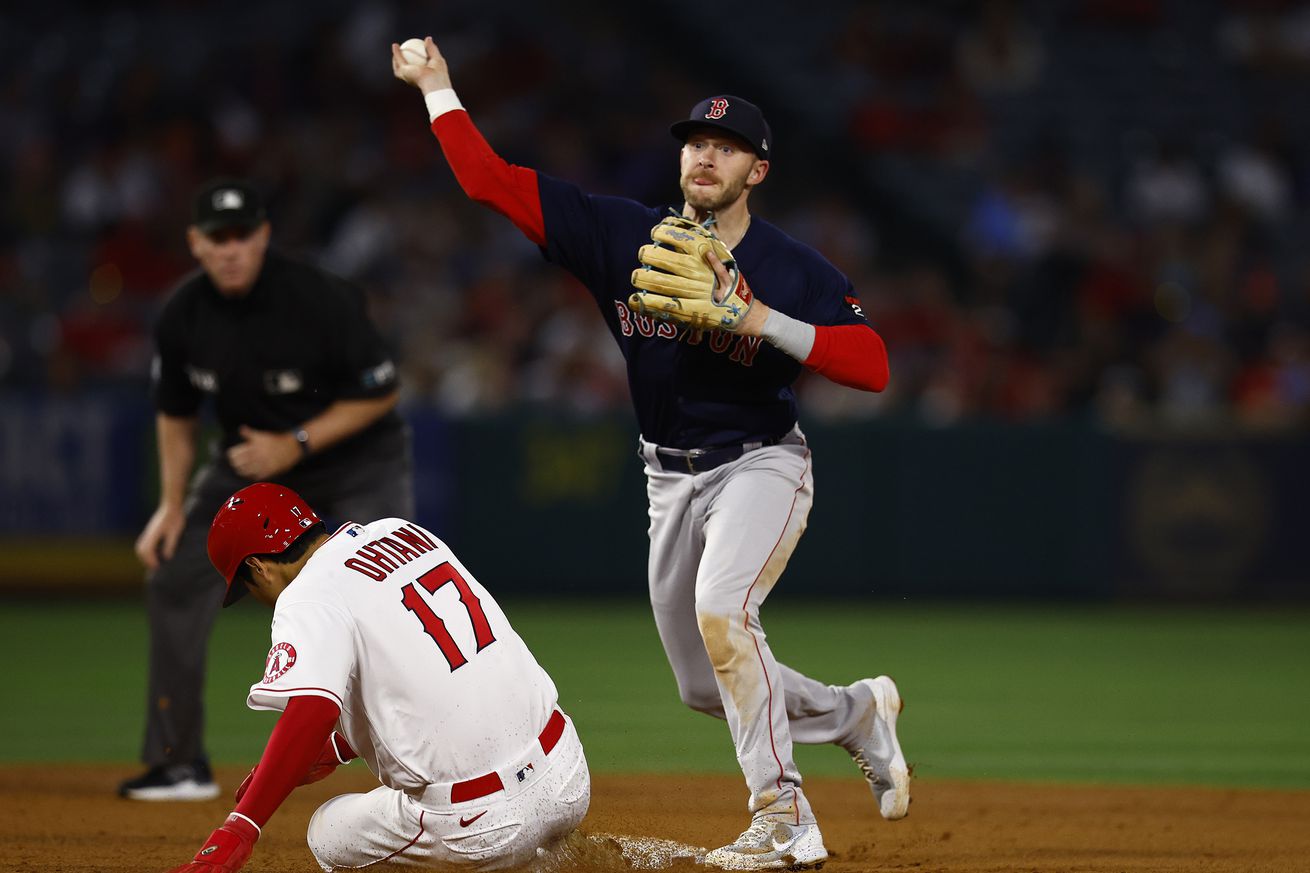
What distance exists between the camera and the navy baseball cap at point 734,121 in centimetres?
505

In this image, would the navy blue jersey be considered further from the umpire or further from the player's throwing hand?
the umpire

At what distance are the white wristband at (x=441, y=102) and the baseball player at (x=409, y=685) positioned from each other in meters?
1.45

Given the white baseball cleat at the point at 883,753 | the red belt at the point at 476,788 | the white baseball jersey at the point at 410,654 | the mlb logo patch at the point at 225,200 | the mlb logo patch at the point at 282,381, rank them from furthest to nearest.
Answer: the mlb logo patch at the point at 282,381, the mlb logo patch at the point at 225,200, the white baseball cleat at the point at 883,753, the red belt at the point at 476,788, the white baseball jersey at the point at 410,654

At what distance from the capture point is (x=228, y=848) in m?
3.80

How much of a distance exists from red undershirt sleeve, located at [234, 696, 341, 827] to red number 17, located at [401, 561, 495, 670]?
382 mm

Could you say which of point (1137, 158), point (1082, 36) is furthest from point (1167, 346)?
point (1082, 36)

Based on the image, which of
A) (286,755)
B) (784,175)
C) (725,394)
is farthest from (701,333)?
(784,175)

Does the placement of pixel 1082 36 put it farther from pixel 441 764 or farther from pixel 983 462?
pixel 441 764

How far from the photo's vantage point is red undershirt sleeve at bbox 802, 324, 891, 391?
488 cm

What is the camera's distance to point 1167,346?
13.9 metres

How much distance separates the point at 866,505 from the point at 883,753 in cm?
743

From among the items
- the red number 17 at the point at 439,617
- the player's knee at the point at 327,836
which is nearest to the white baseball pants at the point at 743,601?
the red number 17 at the point at 439,617

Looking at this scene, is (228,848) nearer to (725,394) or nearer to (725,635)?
(725,635)

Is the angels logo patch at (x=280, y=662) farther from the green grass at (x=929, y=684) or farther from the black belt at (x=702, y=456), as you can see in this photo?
the green grass at (x=929, y=684)
